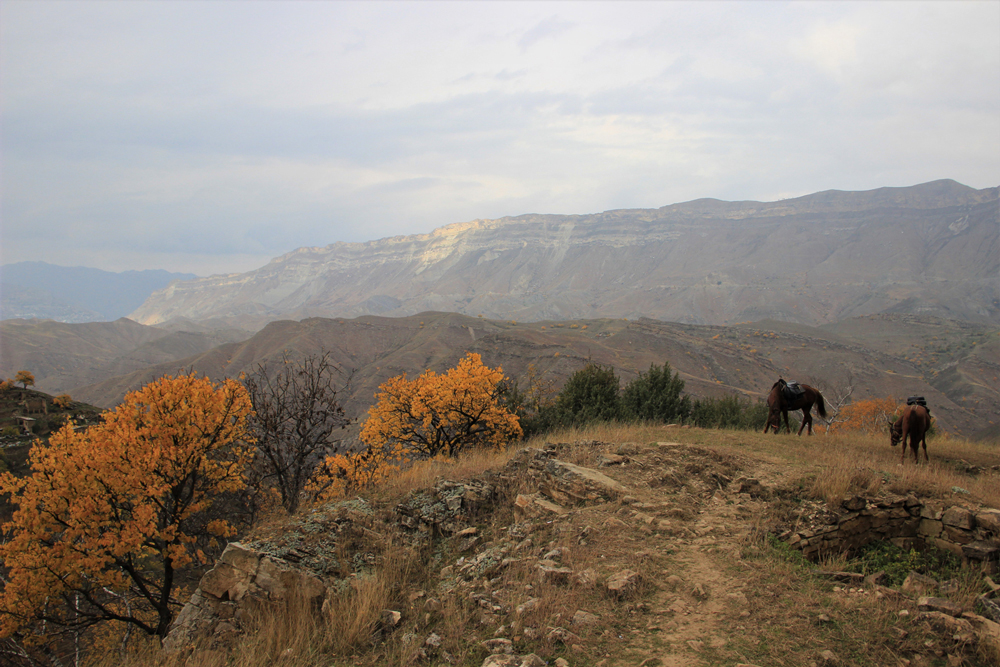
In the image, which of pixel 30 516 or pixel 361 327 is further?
pixel 361 327

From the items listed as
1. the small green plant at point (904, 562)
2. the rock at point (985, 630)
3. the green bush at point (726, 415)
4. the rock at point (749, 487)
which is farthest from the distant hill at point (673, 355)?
the rock at point (985, 630)

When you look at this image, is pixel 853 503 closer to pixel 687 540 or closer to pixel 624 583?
pixel 687 540

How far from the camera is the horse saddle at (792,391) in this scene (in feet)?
44.6

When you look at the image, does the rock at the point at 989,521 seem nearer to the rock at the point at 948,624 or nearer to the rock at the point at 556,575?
the rock at the point at 948,624

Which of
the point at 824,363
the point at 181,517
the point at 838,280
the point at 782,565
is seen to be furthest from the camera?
the point at 838,280

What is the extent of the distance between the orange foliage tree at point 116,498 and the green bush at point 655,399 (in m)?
16.7

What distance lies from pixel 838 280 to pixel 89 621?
229 metres

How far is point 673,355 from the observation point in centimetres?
8344

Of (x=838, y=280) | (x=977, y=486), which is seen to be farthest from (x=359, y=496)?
(x=838, y=280)

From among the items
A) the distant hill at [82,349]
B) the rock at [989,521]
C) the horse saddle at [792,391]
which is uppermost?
the horse saddle at [792,391]

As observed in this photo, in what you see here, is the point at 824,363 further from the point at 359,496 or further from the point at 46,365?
the point at 46,365

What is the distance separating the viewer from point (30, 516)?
13.6 meters

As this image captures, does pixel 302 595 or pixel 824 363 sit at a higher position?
pixel 302 595

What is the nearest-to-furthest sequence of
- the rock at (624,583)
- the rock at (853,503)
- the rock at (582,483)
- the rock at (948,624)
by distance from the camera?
the rock at (948,624) → the rock at (624,583) → the rock at (853,503) → the rock at (582,483)
